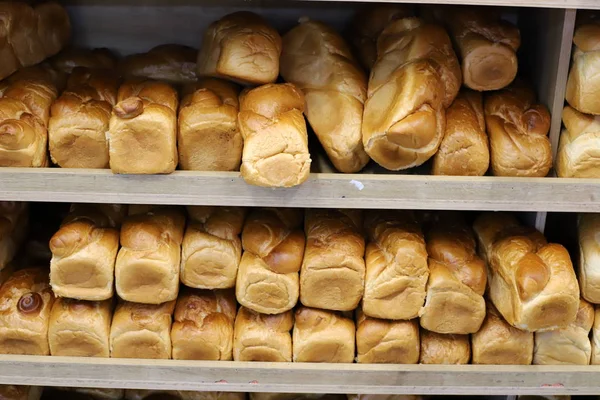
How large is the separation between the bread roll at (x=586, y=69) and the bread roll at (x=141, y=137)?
3.29ft

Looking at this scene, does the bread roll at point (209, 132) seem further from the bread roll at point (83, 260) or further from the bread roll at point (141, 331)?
the bread roll at point (141, 331)

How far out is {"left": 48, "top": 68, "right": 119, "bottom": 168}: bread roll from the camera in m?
1.66

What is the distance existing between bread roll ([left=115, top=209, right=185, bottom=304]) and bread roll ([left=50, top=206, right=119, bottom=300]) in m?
0.03

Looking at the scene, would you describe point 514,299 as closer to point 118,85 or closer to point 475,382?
point 475,382

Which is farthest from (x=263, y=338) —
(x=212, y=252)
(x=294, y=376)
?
(x=212, y=252)

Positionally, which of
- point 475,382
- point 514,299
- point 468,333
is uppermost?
point 514,299

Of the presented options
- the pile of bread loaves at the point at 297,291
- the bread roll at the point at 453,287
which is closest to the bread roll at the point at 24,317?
the pile of bread loaves at the point at 297,291

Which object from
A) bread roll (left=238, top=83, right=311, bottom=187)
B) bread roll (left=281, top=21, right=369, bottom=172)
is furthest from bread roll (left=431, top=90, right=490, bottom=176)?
bread roll (left=238, top=83, right=311, bottom=187)

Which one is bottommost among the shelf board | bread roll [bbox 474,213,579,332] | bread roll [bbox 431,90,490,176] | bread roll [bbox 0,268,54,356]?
the shelf board

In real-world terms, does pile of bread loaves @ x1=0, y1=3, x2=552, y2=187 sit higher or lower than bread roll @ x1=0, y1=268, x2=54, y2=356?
higher

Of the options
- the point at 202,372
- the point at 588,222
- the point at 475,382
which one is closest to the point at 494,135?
the point at 588,222

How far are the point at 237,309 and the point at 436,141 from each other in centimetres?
76

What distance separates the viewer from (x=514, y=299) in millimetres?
1728

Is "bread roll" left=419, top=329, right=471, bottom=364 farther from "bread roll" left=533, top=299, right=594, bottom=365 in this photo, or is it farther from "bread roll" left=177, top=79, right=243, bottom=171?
"bread roll" left=177, top=79, right=243, bottom=171
